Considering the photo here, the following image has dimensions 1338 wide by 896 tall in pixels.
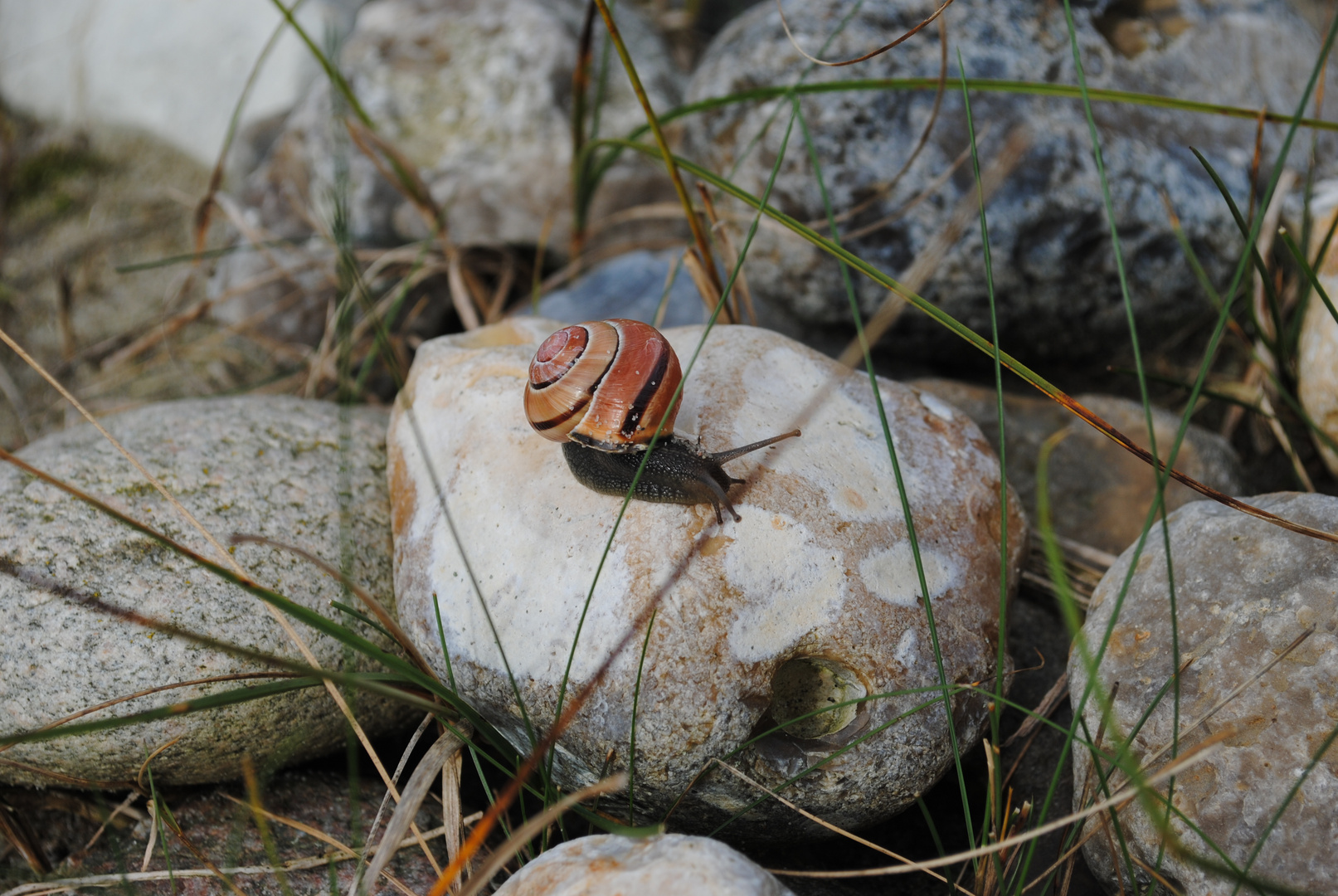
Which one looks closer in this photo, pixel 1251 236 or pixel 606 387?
pixel 1251 236

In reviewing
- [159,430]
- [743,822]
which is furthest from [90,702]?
[743,822]

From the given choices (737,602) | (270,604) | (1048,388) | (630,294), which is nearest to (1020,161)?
(1048,388)

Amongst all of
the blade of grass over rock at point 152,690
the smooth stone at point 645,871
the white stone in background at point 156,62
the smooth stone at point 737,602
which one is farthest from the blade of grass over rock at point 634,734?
the white stone in background at point 156,62

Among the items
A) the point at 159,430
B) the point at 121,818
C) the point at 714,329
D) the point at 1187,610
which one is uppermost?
the point at 714,329

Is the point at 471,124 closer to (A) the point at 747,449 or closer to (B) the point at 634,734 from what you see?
(A) the point at 747,449

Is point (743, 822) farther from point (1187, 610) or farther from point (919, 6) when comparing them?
point (919, 6)

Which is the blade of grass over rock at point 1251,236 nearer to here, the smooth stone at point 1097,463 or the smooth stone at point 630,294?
the smooth stone at point 1097,463

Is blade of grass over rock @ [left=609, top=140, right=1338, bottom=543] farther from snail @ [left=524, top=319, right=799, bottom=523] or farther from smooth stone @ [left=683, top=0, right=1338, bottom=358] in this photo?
smooth stone @ [left=683, top=0, right=1338, bottom=358]
